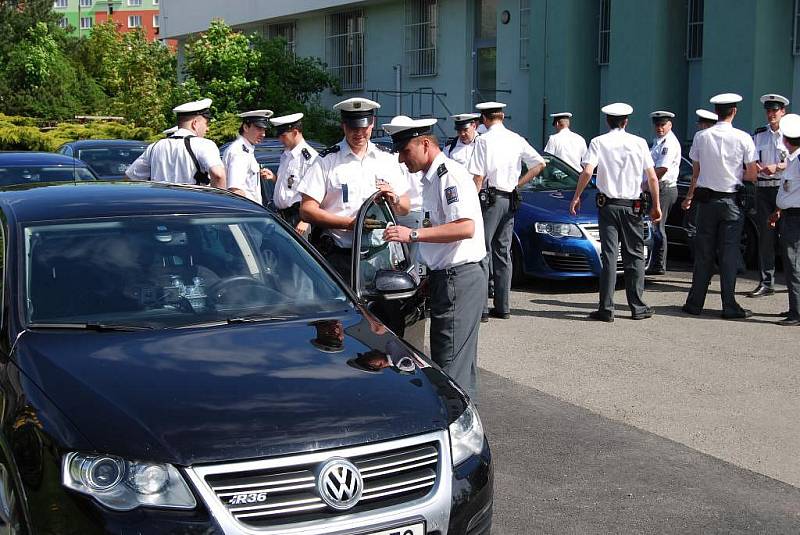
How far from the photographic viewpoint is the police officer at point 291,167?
9758mm

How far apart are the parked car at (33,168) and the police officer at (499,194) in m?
4.41

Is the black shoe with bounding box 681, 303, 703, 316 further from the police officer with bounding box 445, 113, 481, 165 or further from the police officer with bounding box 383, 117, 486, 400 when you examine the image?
the police officer with bounding box 383, 117, 486, 400

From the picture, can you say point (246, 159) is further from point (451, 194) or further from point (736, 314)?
point (736, 314)

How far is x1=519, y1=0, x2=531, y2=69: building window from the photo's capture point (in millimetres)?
23953

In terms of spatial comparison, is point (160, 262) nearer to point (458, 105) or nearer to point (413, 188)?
point (413, 188)

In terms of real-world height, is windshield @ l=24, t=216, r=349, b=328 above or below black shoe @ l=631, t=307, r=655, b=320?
above

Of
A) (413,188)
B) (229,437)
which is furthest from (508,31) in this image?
(229,437)

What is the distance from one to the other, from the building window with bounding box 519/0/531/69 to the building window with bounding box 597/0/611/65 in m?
1.95

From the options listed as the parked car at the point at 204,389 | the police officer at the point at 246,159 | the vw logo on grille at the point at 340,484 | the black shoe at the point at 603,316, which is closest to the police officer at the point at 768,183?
the black shoe at the point at 603,316

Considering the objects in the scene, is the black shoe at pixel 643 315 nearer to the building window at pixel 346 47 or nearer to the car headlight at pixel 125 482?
the car headlight at pixel 125 482

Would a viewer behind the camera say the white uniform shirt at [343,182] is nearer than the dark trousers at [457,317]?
No

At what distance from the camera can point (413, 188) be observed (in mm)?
10578

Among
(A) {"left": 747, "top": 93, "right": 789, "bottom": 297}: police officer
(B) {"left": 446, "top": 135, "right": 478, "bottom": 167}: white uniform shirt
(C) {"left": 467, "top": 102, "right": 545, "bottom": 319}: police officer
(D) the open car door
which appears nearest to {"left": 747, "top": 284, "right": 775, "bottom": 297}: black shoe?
(A) {"left": 747, "top": 93, "right": 789, "bottom": 297}: police officer

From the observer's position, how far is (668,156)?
13.1m
